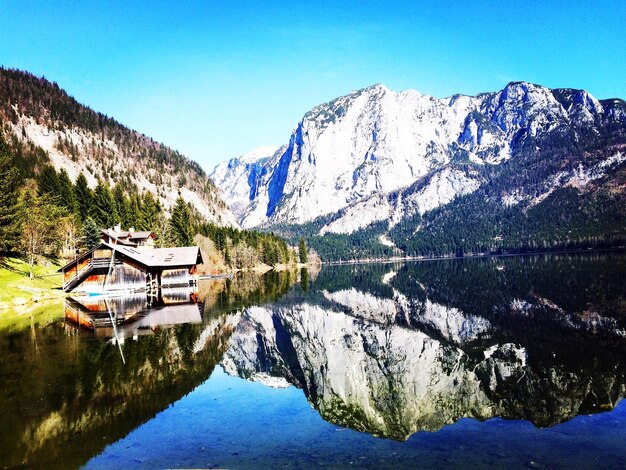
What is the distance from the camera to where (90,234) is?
276 feet

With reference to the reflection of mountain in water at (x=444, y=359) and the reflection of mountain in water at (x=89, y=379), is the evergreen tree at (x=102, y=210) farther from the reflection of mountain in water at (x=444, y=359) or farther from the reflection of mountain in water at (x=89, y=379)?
the reflection of mountain in water at (x=444, y=359)

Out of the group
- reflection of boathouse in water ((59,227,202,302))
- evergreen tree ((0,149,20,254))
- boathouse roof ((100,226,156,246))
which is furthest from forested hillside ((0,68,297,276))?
reflection of boathouse in water ((59,227,202,302))

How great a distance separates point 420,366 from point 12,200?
59.6 m

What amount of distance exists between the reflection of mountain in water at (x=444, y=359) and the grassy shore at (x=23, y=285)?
2882 cm

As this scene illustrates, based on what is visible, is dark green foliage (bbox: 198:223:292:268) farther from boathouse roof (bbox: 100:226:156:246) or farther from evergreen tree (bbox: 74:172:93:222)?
boathouse roof (bbox: 100:226:156:246)

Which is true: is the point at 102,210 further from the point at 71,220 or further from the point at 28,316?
the point at 28,316

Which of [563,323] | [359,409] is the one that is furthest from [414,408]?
[563,323]

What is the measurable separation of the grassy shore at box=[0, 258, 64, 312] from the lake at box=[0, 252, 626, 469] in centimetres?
1850

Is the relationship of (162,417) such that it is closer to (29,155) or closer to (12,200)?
(12,200)

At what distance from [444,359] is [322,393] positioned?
7443mm

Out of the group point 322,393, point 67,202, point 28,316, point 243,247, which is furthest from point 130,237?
point 322,393

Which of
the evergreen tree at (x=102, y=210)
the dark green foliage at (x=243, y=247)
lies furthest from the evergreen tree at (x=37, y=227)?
the dark green foliage at (x=243, y=247)

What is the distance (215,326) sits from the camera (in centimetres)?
3319

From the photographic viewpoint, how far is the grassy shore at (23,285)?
164 ft
